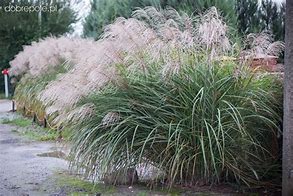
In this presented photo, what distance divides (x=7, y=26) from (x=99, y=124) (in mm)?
17490

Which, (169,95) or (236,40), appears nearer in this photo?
(169,95)

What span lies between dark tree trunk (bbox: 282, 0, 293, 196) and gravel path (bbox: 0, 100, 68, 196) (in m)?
2.03

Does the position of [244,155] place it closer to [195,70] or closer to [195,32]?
[195,70]

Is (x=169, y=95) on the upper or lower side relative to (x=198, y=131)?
upper

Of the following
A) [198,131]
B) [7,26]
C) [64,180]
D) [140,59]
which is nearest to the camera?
[198,131]

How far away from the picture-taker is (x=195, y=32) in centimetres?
426

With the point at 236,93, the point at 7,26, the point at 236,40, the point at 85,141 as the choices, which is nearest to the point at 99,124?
the point at 85,141

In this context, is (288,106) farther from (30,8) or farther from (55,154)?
(30,8)

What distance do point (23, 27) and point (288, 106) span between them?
18182 mm

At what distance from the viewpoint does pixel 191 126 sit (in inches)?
152

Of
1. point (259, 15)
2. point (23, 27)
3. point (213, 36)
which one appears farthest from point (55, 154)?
point (23, 27)

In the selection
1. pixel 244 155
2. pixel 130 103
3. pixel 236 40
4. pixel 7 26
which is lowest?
pixel 244 155

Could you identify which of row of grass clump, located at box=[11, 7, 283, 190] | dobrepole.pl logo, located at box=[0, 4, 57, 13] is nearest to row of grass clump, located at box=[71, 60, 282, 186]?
row of grass clump, located at box=[11, 7, 283, 190]

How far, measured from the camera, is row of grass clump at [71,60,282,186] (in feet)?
12.7
